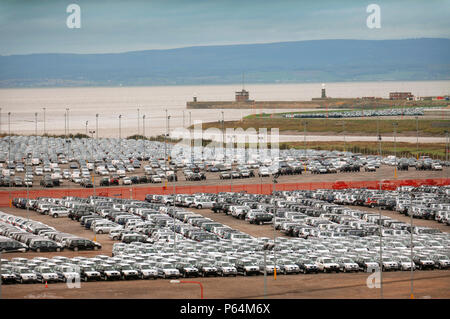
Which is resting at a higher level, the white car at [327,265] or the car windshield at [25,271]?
the car windshield at [25,271]

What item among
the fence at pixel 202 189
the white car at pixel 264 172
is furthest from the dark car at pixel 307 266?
the white car at pixel 264 172

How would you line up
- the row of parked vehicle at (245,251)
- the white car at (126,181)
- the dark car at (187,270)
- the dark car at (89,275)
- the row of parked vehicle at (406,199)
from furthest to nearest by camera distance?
the white car at (126,181)
the row of parked vehicle at (406,199)
the row of parked vehicle at (245,251)
the dark car at (187,270)
the dark car at (89,275)

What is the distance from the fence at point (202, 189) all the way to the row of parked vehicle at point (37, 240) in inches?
568

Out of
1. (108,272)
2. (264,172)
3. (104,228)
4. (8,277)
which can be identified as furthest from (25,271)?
(264,172)

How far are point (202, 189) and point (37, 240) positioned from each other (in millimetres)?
23178

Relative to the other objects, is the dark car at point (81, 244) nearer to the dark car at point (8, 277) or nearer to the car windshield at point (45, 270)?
the car windshield at point (45, 270)

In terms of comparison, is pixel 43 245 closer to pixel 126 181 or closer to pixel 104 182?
pixel 104 182

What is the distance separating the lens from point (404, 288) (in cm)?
2878

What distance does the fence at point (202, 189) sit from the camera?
185 ft

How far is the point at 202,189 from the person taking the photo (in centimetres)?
5844

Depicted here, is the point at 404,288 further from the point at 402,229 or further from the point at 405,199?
the point at 405,199

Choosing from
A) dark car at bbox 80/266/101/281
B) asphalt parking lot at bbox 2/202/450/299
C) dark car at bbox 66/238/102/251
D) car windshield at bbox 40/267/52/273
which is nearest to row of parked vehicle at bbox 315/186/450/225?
asphalt parking lot at bbox 2/202/450/299
